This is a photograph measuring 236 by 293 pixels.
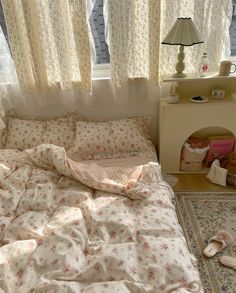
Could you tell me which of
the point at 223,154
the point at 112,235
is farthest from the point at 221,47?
the point at 112,235

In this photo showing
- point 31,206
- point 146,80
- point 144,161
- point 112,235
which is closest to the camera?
point 112,235

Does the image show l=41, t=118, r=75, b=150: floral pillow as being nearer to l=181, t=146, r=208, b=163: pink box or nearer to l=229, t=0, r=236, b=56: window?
l=181, t=146, r=208, b=163: pink box

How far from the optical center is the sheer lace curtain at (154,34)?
186cm

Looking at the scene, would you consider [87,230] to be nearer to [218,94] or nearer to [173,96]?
[173,96]

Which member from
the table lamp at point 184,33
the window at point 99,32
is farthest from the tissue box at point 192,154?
the window at point 99,32

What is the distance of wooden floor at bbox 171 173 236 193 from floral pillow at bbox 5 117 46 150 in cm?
113

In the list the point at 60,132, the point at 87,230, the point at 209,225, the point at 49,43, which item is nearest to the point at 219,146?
the point at 209,225

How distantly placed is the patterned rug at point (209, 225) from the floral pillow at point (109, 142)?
1.44 feet

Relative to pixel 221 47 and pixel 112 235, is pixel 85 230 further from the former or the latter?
pixel 221 47

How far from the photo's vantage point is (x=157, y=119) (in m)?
2.28

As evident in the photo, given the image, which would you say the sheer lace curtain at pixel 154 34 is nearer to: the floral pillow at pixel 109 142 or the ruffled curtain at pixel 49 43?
the ruffled curtain at pixel 49 43

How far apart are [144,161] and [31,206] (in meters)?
0.83

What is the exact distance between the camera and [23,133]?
7.06ft

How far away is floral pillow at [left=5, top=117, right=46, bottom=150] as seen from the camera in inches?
84.1
